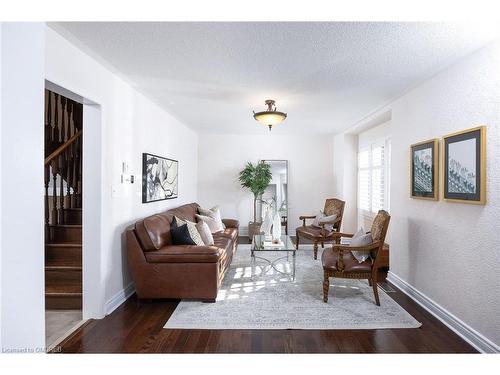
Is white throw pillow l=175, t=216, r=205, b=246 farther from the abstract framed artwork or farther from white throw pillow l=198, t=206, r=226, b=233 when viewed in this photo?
white throw pillow l=198, t=206, r=226, b=233

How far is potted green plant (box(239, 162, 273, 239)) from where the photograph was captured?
6.43 metres

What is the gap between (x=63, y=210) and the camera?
3.79 meters

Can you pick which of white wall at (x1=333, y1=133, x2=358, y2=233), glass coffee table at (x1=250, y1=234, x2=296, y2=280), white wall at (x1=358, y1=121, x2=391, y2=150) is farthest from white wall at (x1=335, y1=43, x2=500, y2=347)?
white wall at (x1=333, y1=133, x2=358, y2=233)

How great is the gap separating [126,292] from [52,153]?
2.15m

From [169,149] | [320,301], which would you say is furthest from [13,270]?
[169,149]

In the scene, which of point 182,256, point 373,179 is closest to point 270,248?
point 182,256

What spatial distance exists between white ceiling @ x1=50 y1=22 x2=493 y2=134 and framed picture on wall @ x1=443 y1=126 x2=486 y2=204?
0.74m

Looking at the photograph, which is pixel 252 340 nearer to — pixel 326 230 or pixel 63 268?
pixel 63 268

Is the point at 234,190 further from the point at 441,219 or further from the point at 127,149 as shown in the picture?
the point at 441,219

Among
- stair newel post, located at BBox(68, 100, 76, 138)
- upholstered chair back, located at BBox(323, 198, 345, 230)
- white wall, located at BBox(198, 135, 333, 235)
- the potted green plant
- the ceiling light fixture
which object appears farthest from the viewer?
white wall, located at BBox(198, 135, 333, 235)

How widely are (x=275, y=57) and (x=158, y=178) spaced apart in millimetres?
2525

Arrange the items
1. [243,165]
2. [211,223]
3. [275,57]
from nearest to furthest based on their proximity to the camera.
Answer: [275,57], [211,223], [243,165]

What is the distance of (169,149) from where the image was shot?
476 centimetres

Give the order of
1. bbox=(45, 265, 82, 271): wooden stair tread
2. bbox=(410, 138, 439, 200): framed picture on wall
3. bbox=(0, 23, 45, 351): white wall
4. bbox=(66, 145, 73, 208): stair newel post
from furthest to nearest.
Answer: bbox=(66, 145, 73, 208): stair newel post → bbox=(45, 265, 82, 271): wooden stair tread → bbox=(410, 138, 439, 200): framed picture on wall → bbox=(0, 23, 45, 351): white wall
